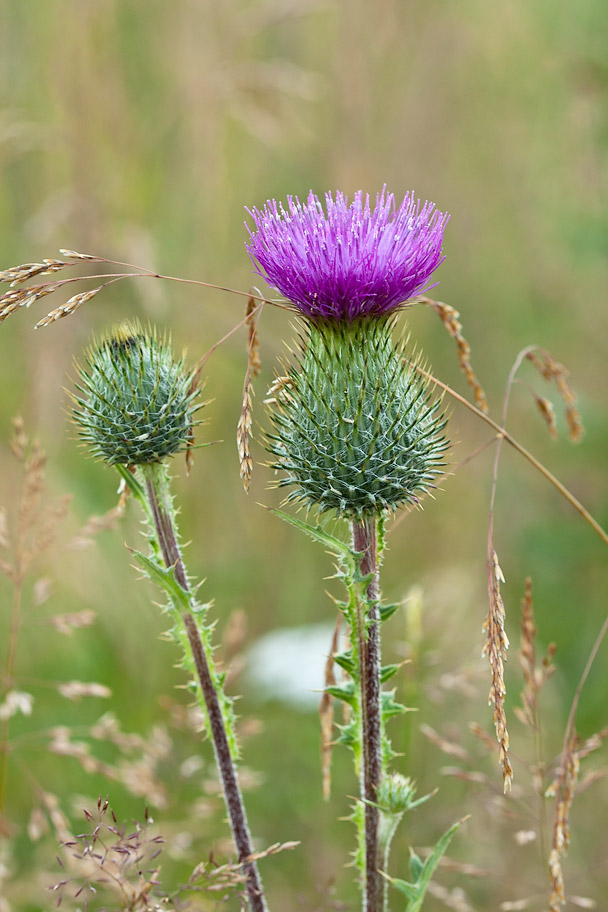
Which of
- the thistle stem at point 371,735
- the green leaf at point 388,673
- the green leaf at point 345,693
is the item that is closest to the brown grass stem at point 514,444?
the thistle stem at point 371,735

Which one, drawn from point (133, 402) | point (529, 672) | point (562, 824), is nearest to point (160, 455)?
point (133, 402)

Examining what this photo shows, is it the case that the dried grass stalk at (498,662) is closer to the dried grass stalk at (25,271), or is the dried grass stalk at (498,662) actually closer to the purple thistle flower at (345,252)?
the purple thistle flower at (345,252)

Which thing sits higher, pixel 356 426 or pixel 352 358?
pixel 352 358

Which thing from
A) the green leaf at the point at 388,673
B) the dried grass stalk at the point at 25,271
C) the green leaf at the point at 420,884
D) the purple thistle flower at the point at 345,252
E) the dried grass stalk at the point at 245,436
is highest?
the purple thistle flower at the point at 345,252

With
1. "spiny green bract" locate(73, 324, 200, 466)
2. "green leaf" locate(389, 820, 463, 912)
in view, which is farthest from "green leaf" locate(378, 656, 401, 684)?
"spiny green bract" locate(73, 324, 200, 466)

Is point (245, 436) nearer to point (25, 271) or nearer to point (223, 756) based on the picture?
point (25, 271)

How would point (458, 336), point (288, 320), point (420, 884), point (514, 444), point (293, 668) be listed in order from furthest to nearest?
point (288, 320)
point (293, 668)
point (458, 336)
point (514, 444)
point (420, 884)
